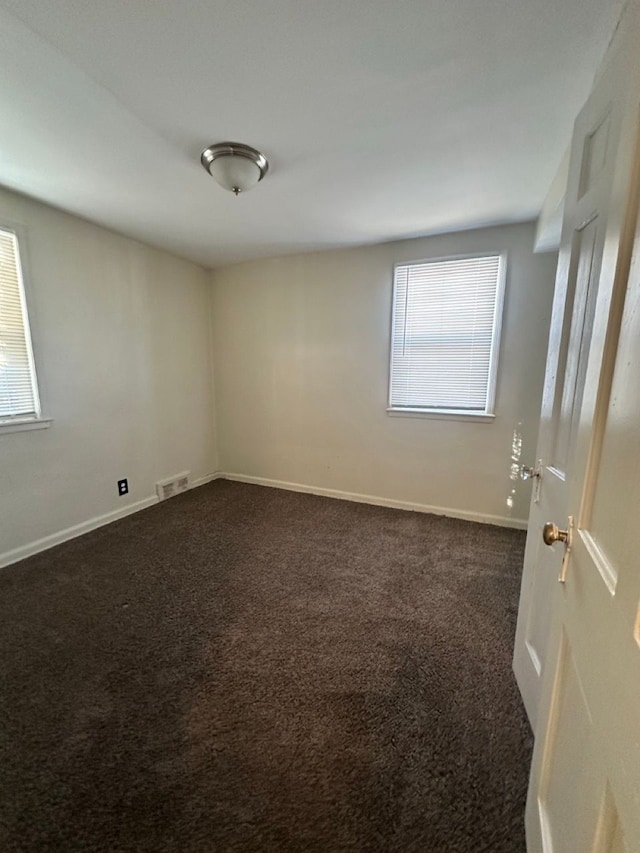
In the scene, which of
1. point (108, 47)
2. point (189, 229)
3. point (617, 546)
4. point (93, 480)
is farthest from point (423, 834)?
point (189, 229)

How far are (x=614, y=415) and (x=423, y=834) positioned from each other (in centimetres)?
127

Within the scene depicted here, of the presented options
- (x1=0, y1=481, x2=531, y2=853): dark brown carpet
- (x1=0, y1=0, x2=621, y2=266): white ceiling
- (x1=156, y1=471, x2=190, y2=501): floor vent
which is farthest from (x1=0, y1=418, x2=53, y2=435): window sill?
(x1=0, y1=0, x2=621, y2=266): white ceiling

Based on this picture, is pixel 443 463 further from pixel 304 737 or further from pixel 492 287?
pixel 304 737

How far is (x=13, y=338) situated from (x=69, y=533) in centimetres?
147

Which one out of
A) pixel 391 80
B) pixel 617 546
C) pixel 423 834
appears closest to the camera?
pixel 617 546

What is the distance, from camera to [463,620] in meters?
1.81

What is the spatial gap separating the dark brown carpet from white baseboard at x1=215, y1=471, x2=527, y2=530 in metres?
0.42

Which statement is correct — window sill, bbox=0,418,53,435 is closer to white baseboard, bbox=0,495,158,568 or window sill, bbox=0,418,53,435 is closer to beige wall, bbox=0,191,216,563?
beige wall, bbox=0,191,216,563

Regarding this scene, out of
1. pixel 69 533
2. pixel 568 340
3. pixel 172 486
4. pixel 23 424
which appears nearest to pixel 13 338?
pixel 23 424

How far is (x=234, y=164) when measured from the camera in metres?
1.72

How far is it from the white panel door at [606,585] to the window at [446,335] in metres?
1.89

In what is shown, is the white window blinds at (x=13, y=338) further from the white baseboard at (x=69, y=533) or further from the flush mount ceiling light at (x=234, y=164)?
the flush mount ceiling light at (x=234, y=164)

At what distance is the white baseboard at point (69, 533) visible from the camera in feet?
7.65

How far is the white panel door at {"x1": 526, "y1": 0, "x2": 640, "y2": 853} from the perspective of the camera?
0.47 metres
